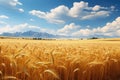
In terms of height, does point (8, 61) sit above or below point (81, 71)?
above

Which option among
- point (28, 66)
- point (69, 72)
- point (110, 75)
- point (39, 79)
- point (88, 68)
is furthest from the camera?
point (110, 75)

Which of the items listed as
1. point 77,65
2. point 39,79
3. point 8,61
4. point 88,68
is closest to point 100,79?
point 88,68

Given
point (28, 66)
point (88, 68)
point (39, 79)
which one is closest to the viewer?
point (39, 79)

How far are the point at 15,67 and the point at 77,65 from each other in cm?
126

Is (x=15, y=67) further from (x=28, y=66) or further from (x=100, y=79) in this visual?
(x=100, y=79)

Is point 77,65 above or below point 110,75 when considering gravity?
above

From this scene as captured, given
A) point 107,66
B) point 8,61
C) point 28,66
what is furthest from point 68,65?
point 107,66

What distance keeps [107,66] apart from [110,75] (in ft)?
0.72

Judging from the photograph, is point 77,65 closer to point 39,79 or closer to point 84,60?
point 84,60

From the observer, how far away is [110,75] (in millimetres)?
4934

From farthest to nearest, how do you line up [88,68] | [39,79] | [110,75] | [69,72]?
[110,75], [88,68], [69,72], [39,79]

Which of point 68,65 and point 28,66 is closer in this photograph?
point 28,66

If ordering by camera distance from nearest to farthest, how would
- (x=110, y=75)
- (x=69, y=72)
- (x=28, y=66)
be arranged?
(x=28, y=66) < (x=69, y=72) < (x=110, y=75)

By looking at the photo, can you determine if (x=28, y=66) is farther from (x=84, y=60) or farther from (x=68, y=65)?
(x=84, y=60)
